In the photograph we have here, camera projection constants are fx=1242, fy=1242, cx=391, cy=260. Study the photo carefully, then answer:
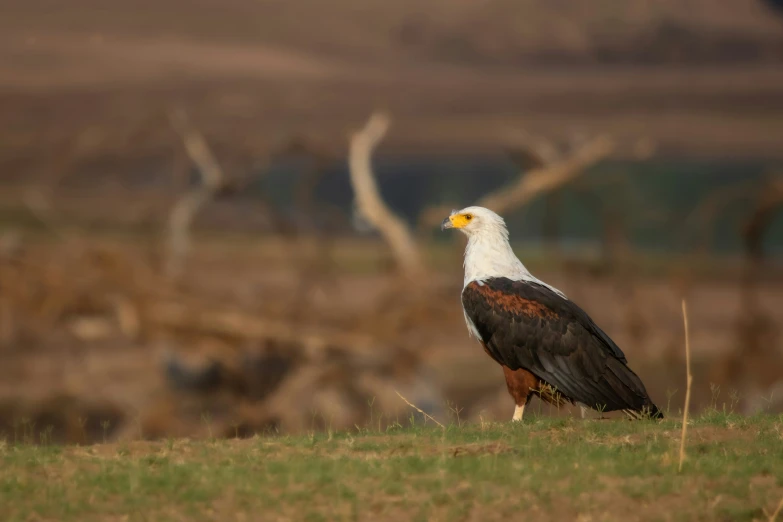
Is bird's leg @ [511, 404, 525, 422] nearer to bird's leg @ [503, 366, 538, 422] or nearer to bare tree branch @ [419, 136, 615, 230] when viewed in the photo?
bird's leg @ [503, 366, 538, 422]

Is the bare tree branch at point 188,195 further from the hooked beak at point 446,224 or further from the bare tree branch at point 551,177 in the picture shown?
the hooked beak at point 446,224

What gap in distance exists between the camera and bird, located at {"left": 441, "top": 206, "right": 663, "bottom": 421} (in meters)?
9.48

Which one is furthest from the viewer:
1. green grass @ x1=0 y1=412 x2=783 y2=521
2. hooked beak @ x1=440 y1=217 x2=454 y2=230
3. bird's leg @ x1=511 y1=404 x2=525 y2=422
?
hooked beak @ x1=440 y1=217 x2=454 y2=230

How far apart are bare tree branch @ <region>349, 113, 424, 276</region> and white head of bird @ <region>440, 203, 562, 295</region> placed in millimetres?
9303

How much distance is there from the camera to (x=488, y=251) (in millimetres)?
10594

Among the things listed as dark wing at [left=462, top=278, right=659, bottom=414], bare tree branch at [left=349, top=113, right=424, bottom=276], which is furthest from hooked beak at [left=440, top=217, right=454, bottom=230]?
bare tree branch at [left=349, top=113, right=424, bottom=276]

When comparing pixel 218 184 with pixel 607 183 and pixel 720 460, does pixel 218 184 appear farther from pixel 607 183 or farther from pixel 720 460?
pixel 720 460

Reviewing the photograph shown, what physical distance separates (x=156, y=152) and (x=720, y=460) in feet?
115

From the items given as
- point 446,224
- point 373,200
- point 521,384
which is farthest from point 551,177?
point 521,384

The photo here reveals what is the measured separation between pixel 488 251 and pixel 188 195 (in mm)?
11956

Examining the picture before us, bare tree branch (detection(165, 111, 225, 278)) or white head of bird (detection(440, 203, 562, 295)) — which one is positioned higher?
bare tree branch (detection(165, 111, 225, 278))

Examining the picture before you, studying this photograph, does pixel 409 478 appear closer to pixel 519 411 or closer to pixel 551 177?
pixel 519 411

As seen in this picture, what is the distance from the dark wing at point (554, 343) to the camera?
31.1 feet

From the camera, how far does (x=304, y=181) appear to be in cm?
2020
